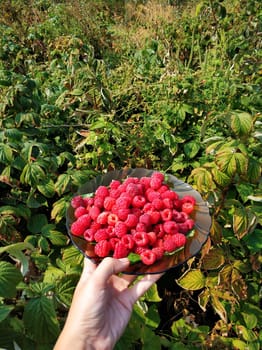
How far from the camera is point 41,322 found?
2.68 ft

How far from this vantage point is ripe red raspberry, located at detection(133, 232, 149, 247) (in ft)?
3.16

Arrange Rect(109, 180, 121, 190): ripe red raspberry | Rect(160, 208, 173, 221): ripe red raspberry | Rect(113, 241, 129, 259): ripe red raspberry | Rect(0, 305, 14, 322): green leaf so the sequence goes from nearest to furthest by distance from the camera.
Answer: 1. Rect(0, 305, 14, 322): green leaf
2. Rect(113, 241, 129, 259): ripe red raspberry
3. Rect(160, 208, 173, 221): ripe red raspberry
4. Rect(109, 180, 121, 190): ripe red raspberry

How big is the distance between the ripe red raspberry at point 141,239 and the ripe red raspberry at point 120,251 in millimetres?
39

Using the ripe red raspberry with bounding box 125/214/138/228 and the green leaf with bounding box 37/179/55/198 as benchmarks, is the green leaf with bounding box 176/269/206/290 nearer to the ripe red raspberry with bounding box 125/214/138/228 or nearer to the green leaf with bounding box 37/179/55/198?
the ripe red raspberry with bounding box 125/214/138/228

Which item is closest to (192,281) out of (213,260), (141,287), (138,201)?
(213,260)

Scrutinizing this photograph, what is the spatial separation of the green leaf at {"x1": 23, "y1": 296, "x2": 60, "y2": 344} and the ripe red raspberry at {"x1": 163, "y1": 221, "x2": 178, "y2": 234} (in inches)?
15.2

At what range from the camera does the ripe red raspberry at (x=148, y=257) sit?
909 mm

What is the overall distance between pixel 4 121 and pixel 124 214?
0.76 meters

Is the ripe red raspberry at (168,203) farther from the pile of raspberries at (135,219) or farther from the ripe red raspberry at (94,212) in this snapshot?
the ripe red raspberry at (94,212)

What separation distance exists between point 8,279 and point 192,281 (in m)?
0.71

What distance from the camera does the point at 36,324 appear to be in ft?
2.68

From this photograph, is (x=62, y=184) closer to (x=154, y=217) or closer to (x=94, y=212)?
(x=94, y=212)

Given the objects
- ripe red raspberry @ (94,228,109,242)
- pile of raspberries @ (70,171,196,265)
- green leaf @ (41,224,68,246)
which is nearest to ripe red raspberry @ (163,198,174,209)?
pile of raspberries @ (70,171,196,265)

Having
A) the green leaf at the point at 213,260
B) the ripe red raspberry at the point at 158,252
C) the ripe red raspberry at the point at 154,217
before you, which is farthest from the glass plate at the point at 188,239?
the green leaf at the point at 213,260
